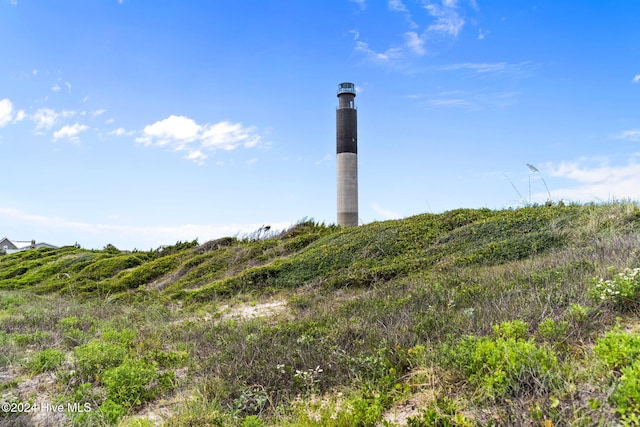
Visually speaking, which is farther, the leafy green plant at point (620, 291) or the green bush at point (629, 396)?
the leafy green plant at point (620, 291)

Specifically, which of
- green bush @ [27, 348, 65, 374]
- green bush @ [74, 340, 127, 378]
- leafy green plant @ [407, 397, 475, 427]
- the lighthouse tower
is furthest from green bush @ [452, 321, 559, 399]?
the lighthouse tower

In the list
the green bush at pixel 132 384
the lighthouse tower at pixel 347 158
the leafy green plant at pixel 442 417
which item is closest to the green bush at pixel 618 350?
the leafy green plant at pixel 442 417

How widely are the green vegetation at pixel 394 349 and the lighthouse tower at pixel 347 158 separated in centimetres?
1999

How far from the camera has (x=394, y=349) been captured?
4691 millimetres

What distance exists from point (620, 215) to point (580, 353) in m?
8.40

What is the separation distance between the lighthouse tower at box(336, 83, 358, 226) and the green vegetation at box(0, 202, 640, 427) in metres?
20.0

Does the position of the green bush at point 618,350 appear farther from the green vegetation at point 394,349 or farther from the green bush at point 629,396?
the green bush at point 629,396

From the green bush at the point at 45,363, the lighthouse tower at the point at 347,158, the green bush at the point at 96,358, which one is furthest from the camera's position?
the lighthouse tower at the point at 347,158

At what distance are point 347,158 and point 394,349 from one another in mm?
27766

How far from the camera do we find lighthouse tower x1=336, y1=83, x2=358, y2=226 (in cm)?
3173

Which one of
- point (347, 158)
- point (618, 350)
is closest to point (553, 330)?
point (618, 350)

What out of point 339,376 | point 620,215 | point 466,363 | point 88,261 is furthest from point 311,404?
point 88,261

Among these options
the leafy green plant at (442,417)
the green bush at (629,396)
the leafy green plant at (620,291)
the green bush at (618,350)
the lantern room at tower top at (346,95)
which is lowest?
the leafy green plant at (442,417)

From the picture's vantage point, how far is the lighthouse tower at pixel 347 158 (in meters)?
31.7
